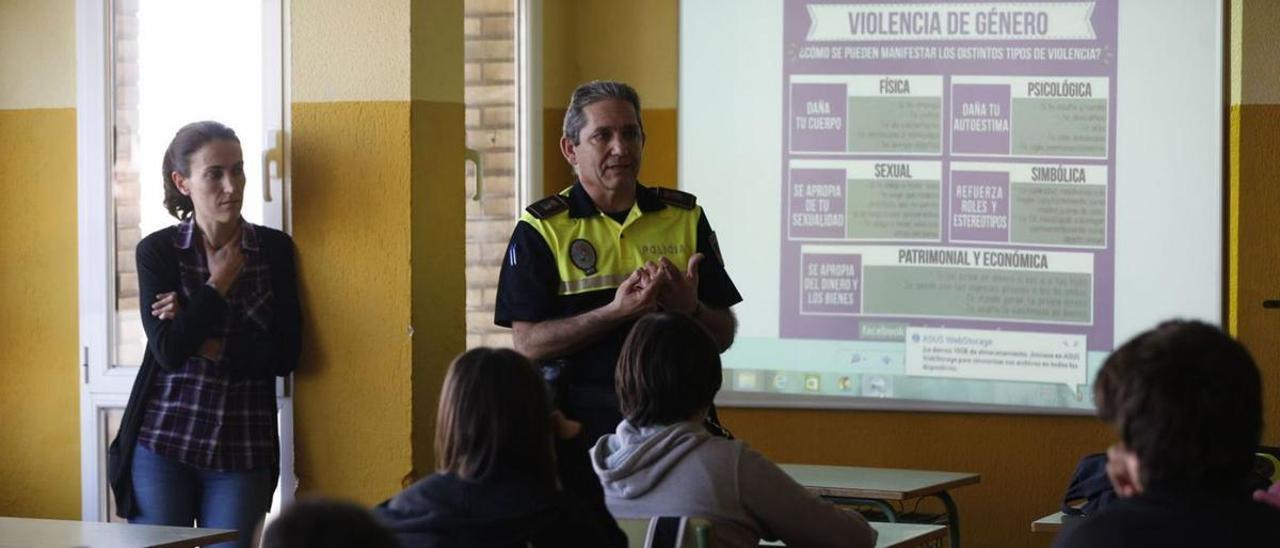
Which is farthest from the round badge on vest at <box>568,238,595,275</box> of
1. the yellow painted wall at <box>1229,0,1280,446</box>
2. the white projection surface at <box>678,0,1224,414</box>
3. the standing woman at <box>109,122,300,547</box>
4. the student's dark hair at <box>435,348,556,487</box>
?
the yellow painted wall at <box>1229,0,1280,446</box>

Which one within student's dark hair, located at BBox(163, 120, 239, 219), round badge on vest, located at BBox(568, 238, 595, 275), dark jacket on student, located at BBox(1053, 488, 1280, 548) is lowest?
dark jacket on student, located at BBox(1053, 488, 1280, 548)

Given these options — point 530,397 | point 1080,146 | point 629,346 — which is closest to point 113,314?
point 629,346

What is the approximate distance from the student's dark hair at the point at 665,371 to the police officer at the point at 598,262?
2.37 ft

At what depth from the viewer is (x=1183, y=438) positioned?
6.53 ft

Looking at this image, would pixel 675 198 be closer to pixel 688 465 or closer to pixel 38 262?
pixel 688 465

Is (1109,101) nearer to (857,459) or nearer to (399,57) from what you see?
(857,459)

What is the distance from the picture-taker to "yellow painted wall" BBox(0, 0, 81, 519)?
5.18m

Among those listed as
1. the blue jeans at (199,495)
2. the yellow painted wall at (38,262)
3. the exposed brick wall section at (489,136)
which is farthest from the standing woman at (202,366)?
the exposed brick wall section at (489,136)

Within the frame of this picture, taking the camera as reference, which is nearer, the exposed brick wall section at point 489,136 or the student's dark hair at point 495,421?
the student's dark hair at point 495,421

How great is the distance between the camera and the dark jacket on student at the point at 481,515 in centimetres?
249

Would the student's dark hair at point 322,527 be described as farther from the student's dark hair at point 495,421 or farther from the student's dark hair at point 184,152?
the student's dark hair at point 184,152

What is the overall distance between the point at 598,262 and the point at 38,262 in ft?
7.03

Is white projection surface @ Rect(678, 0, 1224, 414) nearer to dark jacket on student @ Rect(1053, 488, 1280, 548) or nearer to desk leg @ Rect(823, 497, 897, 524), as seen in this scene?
desk leg @ Rect(823, 497, 897, 524)

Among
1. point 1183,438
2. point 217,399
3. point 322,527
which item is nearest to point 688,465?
point 1183,438
